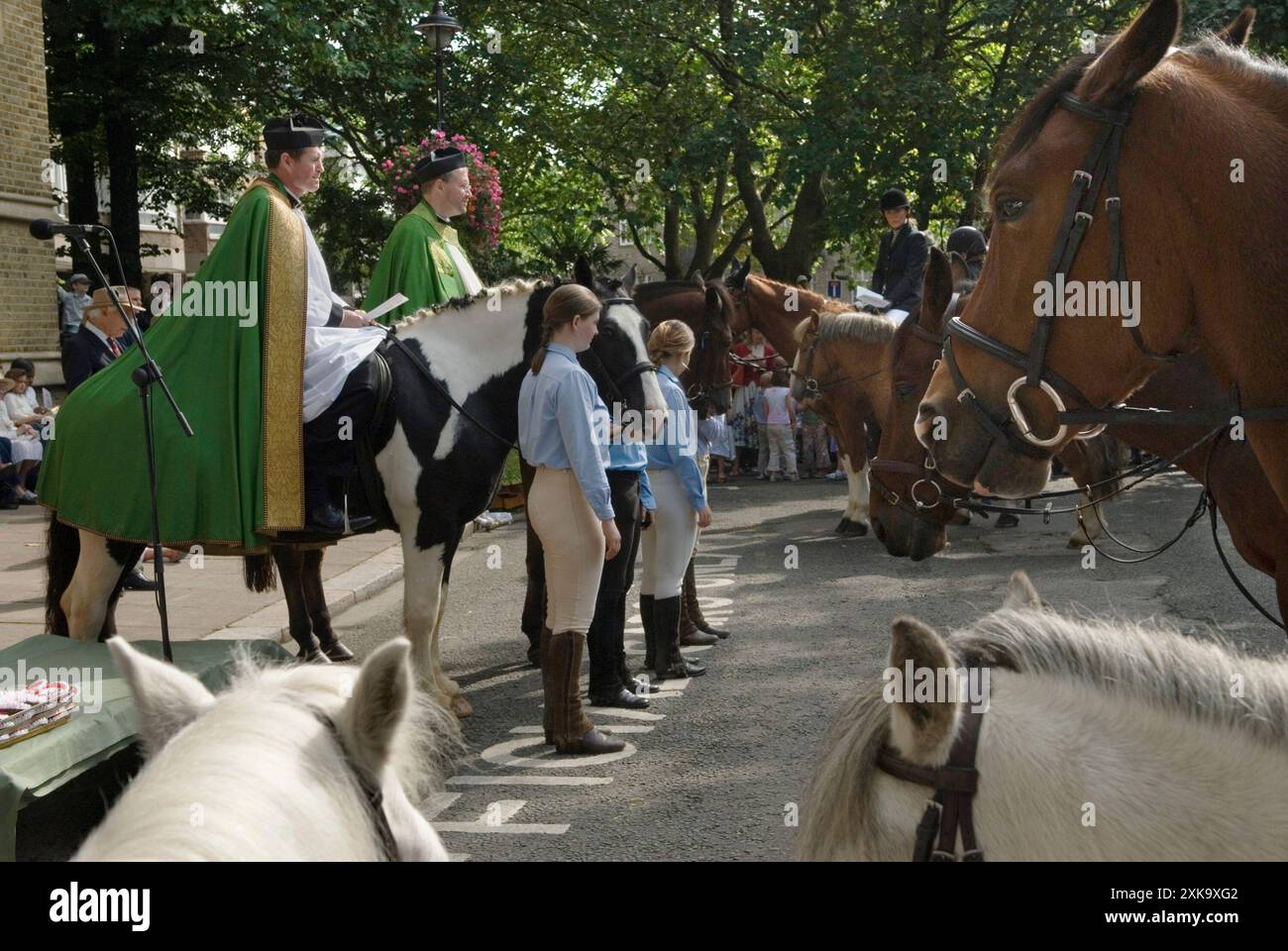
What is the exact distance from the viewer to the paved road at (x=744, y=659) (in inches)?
195

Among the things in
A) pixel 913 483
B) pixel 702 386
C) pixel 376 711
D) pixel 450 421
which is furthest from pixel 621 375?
pixel 376 711

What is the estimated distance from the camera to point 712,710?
21.5ft

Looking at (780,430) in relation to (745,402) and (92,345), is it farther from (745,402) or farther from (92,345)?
(92,345)

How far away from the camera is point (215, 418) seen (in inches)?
239

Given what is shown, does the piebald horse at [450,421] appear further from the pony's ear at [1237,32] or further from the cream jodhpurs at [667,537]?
the pony's ear at [1237,32]

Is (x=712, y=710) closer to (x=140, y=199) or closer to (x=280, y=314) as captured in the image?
(x=280, y=314)

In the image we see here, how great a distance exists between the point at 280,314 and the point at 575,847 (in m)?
2.97

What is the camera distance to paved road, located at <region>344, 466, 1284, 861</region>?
16.3ft

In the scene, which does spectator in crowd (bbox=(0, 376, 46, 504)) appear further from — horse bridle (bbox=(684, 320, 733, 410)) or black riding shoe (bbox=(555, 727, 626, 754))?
black riding shoe (bbox=(555, 727, 626, 754))

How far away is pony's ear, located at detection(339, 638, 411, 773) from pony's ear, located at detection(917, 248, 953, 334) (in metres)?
6.79

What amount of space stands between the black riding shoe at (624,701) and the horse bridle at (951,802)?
4992 mm

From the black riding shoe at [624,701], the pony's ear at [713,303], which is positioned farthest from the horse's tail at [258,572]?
the pony's ear at [713,303]

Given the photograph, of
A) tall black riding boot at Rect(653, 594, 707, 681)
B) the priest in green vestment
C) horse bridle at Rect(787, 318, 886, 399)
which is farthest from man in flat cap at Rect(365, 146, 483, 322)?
horse bridle at Rect(787, 318, 886, 399)

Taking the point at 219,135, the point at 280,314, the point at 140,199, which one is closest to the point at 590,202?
the point at 219,135
